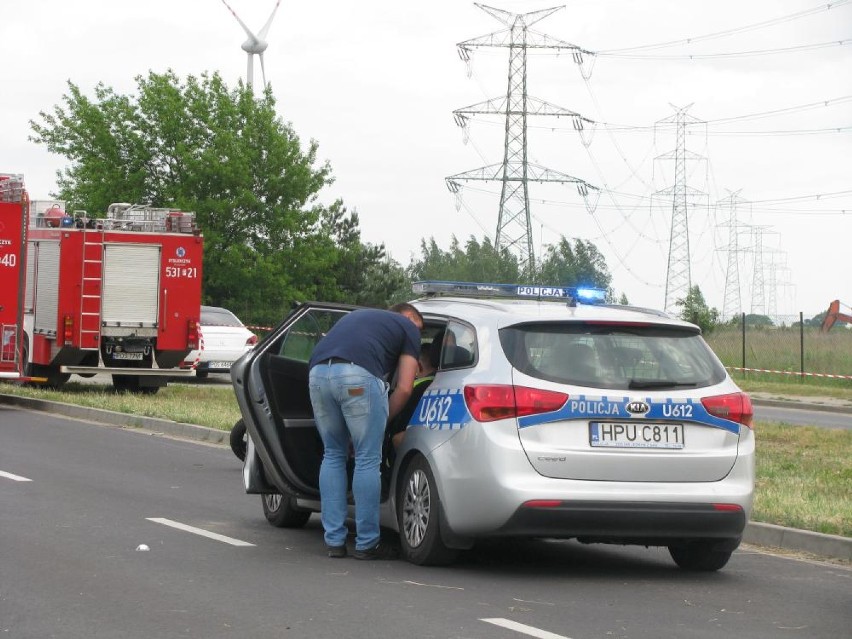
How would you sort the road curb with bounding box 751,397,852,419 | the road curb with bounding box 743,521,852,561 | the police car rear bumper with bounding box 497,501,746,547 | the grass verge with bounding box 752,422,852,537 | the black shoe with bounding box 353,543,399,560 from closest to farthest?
the police car rear bumper with bounding box 497,501,746,547 < the black shoe with bounding box 353,543,399,560 < the road curb with bounding box 743,521,852,561 < the grass verge with bounding box 752,422,852,537 < the road curb with bounding box 751,397,852,419

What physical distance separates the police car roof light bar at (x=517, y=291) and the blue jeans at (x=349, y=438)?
0.96m

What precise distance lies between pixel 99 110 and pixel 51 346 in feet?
109

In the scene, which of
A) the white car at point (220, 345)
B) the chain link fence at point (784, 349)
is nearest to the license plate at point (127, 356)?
the white car at point (220, 345)

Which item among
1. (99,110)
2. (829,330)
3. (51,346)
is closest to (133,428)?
(51,346)

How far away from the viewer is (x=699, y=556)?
911 cm

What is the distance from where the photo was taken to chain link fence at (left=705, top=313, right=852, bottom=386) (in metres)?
39.8

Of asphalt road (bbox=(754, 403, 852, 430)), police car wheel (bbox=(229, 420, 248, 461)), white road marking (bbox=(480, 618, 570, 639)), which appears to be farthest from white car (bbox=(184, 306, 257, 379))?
white road marking (bbox=(480, 618, 570, 639))

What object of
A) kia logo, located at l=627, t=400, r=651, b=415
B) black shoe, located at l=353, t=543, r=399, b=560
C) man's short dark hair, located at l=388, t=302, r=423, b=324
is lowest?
black shoe, located at l=353, t=543, r=399, b=560

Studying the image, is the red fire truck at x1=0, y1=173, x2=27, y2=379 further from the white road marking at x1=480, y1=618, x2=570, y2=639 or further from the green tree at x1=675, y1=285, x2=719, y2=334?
the green tree at x1=675, y1=285, x2=719, y2=334

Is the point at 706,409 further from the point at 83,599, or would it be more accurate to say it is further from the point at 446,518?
the point at 83,599

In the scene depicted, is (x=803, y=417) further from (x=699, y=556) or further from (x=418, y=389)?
(x=418, y=389)

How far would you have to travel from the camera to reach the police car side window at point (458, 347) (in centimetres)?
877

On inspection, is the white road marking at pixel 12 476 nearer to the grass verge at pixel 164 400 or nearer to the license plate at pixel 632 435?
the grass verge at pixel 164 400

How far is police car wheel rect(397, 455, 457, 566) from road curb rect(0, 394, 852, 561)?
107 inches
